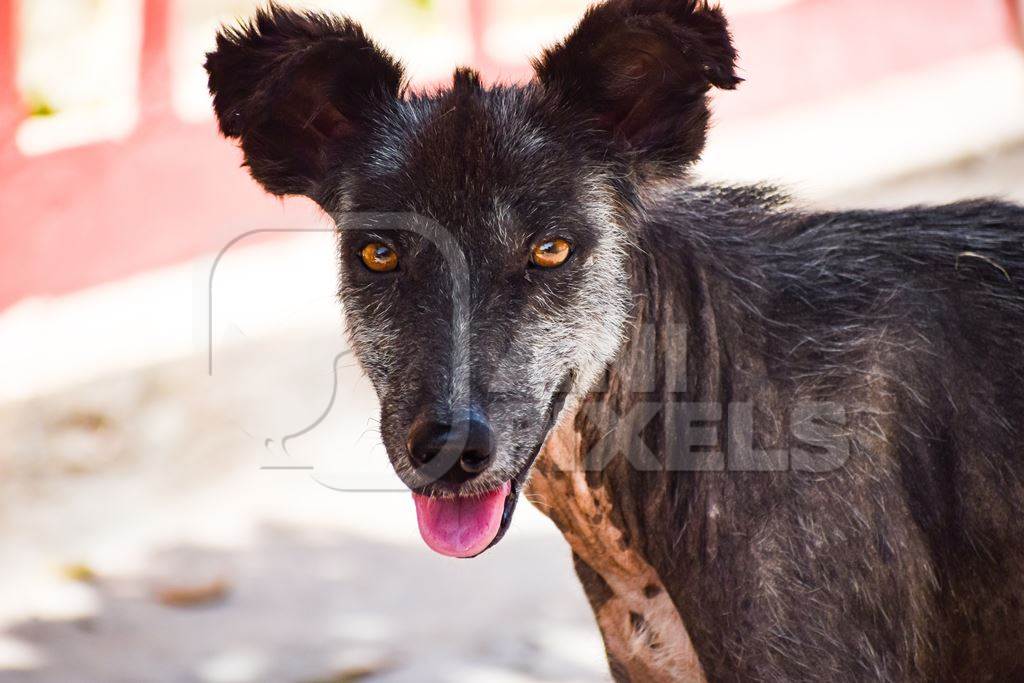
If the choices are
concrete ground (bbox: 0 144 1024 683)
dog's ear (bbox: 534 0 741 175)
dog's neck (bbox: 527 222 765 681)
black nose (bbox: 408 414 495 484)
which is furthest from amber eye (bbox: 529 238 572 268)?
concrete ground (bbox: 0 144 1024 683)

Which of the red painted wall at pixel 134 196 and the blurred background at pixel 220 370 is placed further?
the red painted wall at pixel 134 196

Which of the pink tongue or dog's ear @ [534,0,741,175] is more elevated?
dog's ear @ [534,0,741,175]

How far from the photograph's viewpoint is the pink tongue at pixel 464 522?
3227mm

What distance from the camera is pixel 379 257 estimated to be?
3379 millimetres

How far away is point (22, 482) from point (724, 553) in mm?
4808

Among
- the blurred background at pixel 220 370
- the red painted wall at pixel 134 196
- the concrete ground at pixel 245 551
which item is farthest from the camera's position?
the red painted wall at pixel 134 196

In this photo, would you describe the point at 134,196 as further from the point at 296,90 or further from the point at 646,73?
the point at 646,73

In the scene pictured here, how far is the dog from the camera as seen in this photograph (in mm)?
3166

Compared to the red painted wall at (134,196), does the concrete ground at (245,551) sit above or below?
below

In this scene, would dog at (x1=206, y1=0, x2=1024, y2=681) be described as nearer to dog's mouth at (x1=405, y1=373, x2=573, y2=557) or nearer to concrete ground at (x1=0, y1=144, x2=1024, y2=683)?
dog's mouth at (x1=405, y1=373, x2=573, y2=557)

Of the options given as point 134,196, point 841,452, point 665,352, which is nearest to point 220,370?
point 134,196

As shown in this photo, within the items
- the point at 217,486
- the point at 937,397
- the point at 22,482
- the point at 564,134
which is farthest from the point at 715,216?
the point at 22,482

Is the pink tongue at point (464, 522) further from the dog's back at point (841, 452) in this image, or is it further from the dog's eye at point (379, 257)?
the dog's eye at point (379, 257)

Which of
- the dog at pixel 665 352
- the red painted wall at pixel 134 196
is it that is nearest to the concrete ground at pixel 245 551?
the red painted wall at pixel 134 196
